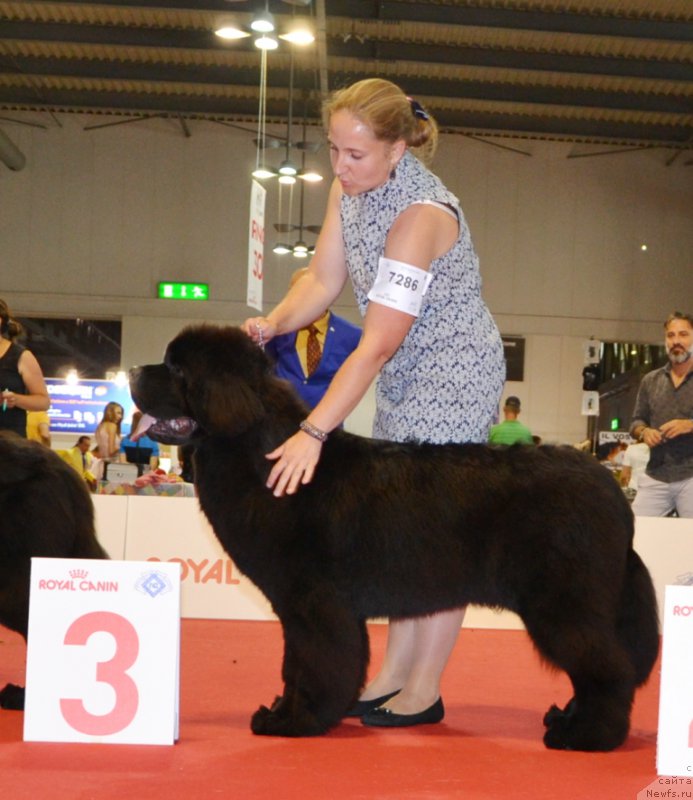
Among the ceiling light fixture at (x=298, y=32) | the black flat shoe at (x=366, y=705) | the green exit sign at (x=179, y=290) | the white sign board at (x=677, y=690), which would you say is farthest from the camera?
the green exit sign at (x=179, y=290)

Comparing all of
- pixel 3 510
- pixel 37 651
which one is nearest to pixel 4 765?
pixel 37 651

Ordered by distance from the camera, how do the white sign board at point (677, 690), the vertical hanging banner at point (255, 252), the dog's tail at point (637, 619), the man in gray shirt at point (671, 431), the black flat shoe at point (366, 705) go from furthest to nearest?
the vertical hanging banner at point (255, 252) → the man in gray shirt at point (671, 431) → the black flat shoe at point (366, 705) → the dog's tail at point (637, 619) → the white sign board at point (677, 690)

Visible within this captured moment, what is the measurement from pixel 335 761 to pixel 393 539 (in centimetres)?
61

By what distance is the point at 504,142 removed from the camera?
17312 mm

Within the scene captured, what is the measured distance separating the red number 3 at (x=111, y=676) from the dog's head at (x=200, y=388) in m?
0.53

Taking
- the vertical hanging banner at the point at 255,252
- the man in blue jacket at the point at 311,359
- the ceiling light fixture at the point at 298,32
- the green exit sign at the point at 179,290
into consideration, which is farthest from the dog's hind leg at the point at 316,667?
the green exit sign at the point at 179,290

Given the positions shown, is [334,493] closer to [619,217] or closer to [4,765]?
[4,765]

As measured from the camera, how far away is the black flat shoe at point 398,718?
10.4ft

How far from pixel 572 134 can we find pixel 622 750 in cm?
1520

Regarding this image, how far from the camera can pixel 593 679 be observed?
2771mm

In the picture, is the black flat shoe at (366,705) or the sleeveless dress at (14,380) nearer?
the black flat shoe at (366,705)

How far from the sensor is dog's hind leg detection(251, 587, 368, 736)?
2.80 meters

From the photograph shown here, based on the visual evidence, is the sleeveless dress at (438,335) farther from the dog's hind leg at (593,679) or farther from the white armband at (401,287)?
the dog's hind leg at (593,679)

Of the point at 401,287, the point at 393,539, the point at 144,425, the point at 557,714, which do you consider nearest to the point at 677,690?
the point at 557,714
